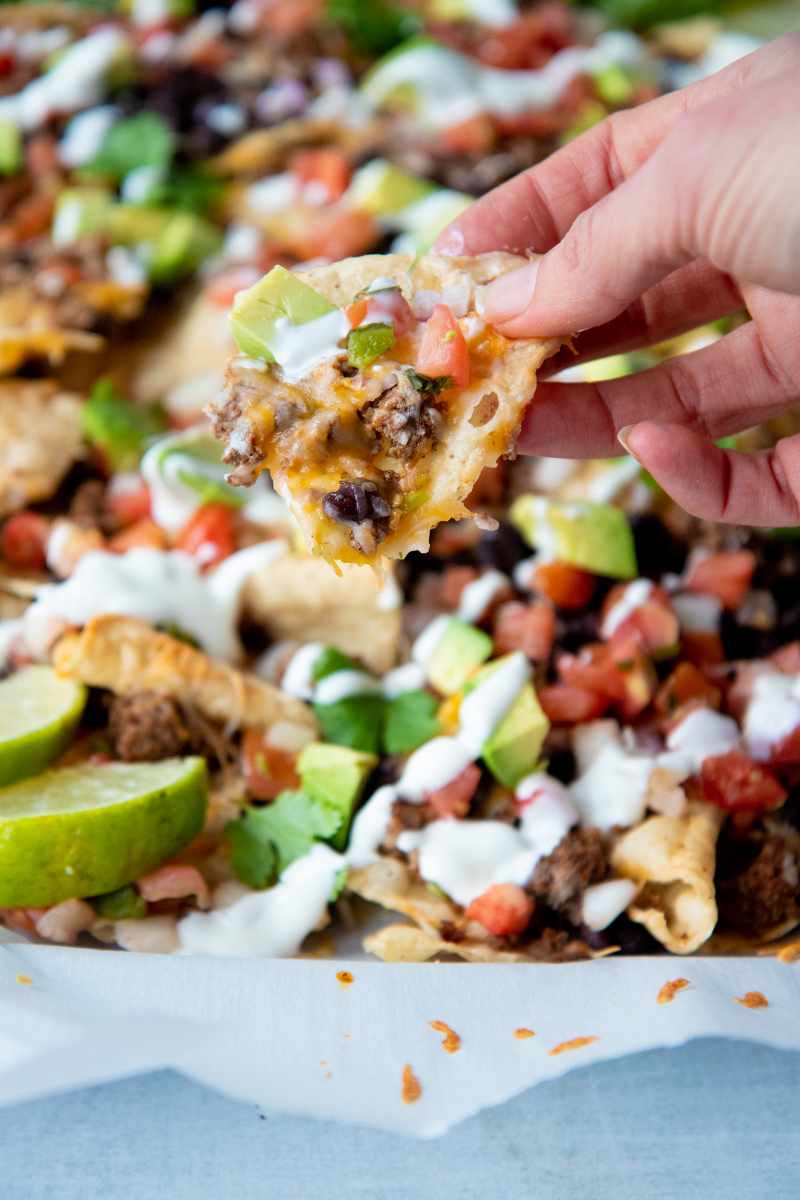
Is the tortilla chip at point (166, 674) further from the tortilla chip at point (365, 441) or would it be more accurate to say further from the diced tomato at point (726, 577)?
the diced tomato at point (726, 577)

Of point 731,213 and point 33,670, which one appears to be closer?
point 731,213

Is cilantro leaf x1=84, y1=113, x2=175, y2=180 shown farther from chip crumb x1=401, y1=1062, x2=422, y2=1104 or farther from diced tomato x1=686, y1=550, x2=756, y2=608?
chip crumb x1=401, y1=1062, x2=422, y2=1104

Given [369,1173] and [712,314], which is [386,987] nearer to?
[369,1173]

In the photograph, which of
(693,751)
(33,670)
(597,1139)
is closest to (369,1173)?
(597,1139)

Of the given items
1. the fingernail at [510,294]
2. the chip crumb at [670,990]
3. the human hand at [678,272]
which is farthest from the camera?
the chip crumb at [670,990]

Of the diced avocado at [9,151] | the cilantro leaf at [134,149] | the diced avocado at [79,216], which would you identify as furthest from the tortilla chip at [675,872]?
the diced avocado at [9,151]

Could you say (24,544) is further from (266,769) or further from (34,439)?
(266,769)
